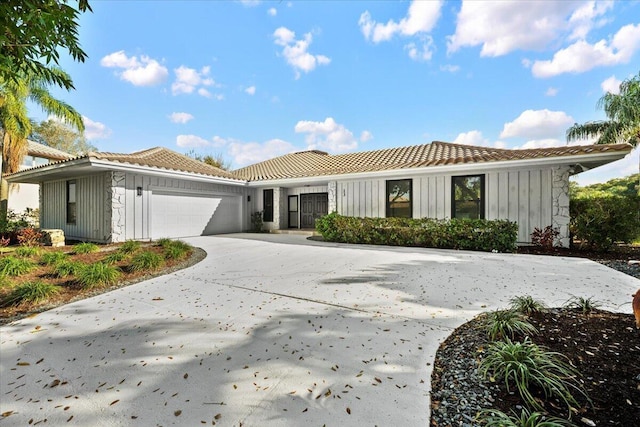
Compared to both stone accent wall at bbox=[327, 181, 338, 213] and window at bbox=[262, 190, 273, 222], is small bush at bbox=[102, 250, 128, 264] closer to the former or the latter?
stone accent wall at bbox=[327, 181, 338, 213]

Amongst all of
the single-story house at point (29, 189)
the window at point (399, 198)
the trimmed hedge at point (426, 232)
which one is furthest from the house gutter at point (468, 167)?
the single-story house at point (29, 189)

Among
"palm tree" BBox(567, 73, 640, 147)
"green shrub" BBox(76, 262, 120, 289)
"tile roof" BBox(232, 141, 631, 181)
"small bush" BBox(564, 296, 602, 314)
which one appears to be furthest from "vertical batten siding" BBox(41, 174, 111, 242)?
"palm tree" BBox(567, 73, 640, 147)

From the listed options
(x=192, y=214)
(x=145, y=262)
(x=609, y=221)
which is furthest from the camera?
(x=192, y=214)

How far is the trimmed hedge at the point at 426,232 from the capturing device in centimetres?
789

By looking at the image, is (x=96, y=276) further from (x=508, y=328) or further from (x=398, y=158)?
(x=398, y=158)

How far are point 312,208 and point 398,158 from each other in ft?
16.7

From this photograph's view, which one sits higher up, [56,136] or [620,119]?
[56,136]

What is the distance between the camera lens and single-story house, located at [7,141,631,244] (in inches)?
344

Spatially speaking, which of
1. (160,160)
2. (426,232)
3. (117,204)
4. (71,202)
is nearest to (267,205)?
(160,160)

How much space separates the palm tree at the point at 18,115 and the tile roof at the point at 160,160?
133 inches

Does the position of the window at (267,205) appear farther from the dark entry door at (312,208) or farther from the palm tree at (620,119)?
the palm tree at (620,119)

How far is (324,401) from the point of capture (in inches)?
75.0

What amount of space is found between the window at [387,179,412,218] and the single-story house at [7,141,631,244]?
0.04 meters

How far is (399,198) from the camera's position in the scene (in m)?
11.5
